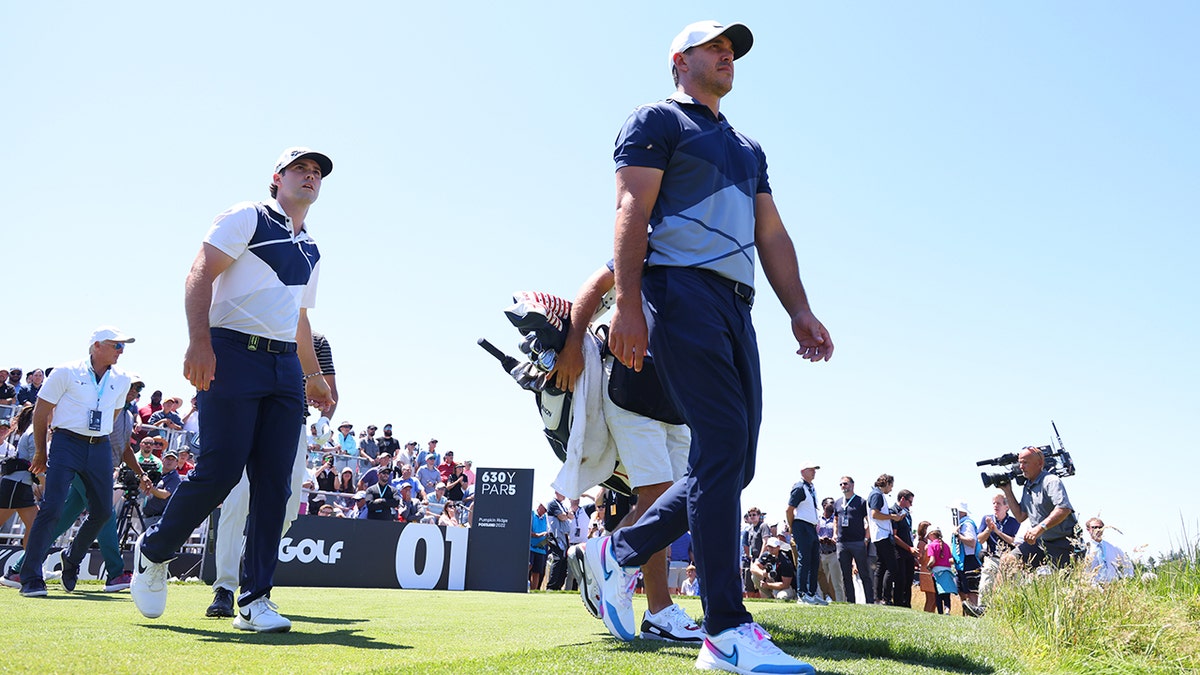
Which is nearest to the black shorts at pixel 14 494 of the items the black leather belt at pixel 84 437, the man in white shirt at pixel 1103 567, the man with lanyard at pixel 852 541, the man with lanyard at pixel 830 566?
the black leather belt at pixel 84 437

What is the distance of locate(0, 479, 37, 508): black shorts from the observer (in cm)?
902

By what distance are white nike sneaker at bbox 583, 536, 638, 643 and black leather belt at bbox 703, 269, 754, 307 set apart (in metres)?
1.24

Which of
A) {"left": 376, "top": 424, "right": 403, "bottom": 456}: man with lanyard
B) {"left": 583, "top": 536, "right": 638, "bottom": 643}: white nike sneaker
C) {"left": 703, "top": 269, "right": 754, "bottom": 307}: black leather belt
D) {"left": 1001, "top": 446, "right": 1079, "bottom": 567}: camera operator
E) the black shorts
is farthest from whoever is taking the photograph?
{"left": 376, "top": 424, "right": 403, "bottom": 456}: man with lanyard

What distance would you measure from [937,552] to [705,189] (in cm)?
1533

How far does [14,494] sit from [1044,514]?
10.6 metres

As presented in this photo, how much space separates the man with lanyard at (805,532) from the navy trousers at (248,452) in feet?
32.2

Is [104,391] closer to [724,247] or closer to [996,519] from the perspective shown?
[724,247]

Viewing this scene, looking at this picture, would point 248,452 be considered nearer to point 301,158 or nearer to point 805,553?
point 301,158

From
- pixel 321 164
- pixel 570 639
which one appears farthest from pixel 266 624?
pixel 321 164

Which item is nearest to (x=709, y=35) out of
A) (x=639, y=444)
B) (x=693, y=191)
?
(x=693, y=191)

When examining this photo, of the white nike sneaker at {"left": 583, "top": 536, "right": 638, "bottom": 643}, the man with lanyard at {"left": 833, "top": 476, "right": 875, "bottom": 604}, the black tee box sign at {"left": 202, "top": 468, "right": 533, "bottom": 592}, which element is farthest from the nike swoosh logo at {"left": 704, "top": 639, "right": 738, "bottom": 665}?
the man with lanyard at {"left": 833, "top": 476, "right": 875, "bottom": 604}

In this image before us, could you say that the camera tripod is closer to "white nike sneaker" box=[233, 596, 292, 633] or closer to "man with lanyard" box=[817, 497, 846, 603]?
"white nike sneaker" box=[233, 596, 292, 633]

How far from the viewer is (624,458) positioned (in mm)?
4297

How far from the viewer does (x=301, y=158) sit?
503 cm
